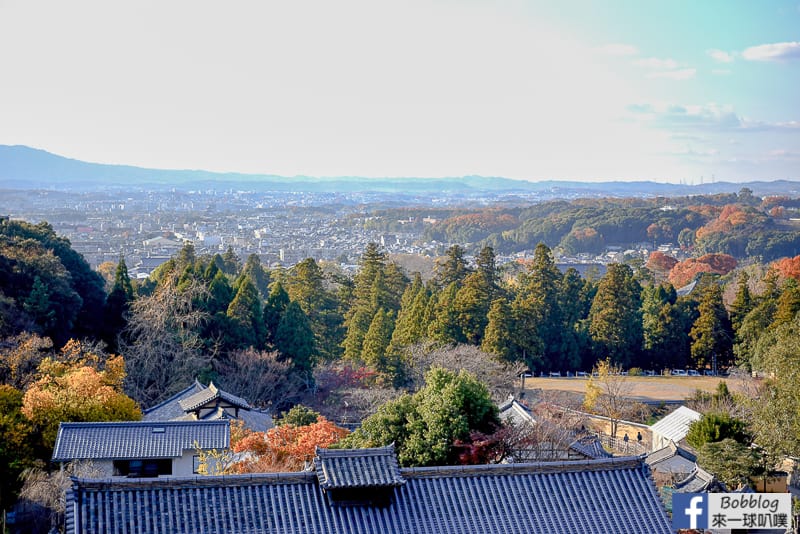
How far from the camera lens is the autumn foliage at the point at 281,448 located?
14617mm

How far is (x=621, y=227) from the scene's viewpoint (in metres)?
100


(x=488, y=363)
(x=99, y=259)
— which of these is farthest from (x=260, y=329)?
(x=99, y=259)

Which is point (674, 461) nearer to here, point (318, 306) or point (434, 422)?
point (434, 422)

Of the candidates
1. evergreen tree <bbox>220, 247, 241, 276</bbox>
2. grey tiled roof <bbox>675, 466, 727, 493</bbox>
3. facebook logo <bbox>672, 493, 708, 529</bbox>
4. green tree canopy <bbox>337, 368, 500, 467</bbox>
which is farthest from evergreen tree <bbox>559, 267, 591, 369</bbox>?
facebook logo <bbox>672, 493, 708, 529</bbox>

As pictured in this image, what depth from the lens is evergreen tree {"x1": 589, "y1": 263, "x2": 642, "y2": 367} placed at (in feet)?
111

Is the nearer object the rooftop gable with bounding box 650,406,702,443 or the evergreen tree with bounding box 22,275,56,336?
the rooftop gable with bounding box 650,406,702,443

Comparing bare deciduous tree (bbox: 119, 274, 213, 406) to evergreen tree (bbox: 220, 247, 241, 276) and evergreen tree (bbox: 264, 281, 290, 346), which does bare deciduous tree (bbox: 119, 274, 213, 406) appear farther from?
evergreen tree (bbox: 220, 247, 241, 276)

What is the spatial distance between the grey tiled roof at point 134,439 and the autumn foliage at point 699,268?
44435mm

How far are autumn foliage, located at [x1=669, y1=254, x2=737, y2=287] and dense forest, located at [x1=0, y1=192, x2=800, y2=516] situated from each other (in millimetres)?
13405

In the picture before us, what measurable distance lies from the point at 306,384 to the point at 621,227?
78.0 metres

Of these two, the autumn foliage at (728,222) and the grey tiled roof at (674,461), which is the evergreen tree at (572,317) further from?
the autumn foliage at (728,222)

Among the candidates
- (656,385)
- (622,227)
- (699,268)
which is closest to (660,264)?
(699,268)

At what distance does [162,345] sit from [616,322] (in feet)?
59.5

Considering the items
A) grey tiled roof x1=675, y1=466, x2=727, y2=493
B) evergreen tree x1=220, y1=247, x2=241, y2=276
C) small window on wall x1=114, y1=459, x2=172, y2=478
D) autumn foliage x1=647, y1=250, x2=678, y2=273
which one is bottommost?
autumn foliage x1=647, y1=250, x2=678, y2=273
